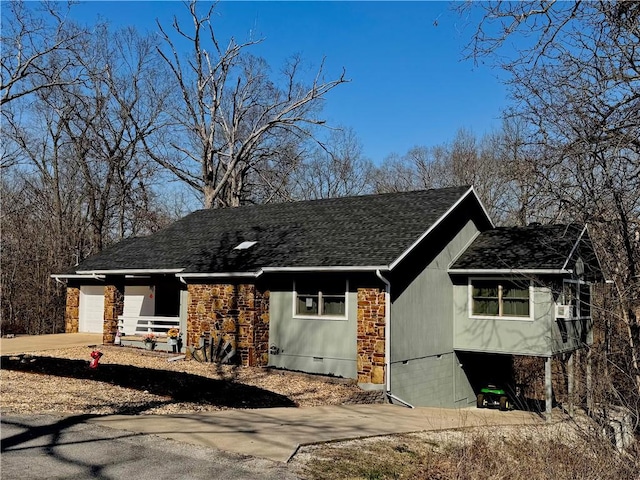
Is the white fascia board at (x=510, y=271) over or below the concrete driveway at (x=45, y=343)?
over

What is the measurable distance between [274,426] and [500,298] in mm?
8492

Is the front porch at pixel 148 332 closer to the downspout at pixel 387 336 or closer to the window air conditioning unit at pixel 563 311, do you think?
the downspout at pixel 387 336

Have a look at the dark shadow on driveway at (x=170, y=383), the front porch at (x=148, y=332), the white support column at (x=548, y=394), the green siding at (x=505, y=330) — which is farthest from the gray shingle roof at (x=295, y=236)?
the white support column at (x=548, y=394)

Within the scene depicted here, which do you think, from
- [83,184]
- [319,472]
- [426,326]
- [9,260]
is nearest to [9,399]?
[319,472]

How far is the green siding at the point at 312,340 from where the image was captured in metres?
14.1

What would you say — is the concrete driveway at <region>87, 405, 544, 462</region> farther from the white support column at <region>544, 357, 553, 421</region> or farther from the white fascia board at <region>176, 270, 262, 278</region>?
the white fascia board at <region>176, 270, 262, 278</region>

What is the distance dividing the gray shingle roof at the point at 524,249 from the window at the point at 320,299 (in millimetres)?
3647

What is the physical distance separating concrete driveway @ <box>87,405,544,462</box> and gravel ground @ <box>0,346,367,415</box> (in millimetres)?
661

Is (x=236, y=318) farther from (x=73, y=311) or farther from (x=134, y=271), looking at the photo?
(x=73, y=311)

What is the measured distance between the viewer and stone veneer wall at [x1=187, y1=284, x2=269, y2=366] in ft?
49.7

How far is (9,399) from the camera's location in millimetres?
9461

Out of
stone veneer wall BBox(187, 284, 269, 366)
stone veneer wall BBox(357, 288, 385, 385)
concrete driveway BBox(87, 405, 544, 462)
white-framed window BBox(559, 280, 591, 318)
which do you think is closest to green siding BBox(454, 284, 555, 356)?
white-framed window BBox(559, 280, 591, 318)

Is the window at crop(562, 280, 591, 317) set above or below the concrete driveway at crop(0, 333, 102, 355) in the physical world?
above

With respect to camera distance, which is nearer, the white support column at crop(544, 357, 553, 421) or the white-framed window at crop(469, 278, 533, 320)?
the white support column at crop(544, 357, 553, 421)
